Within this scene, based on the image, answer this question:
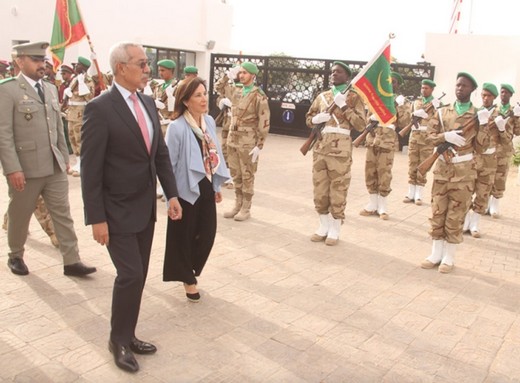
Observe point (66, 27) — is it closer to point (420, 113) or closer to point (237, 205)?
point (237, 205)

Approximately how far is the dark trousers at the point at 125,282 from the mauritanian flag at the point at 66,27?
4294 millimetres

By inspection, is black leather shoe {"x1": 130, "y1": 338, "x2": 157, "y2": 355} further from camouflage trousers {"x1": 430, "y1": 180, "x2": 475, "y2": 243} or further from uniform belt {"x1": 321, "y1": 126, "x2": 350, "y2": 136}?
uniform belt {"x1": 321, "y1": 126, "x2": 350, "y2": 136}

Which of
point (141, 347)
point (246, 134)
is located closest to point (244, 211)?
point (246, 134)

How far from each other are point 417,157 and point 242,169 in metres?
3.51

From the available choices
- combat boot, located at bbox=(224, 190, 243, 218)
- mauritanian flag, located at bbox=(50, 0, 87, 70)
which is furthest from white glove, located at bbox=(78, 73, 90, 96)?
combat boot, located at bbox=(224, 190, 243, 218)

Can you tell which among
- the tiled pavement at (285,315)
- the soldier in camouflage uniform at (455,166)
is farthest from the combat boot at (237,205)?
the soldier in camouflage uniform at (455,166)

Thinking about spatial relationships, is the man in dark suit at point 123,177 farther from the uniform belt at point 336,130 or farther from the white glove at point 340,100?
the uniform belt at point 336,130

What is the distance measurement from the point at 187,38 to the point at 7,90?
47.7 feet

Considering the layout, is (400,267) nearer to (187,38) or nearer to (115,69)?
(115,69)

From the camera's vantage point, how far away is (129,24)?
15.4 meters

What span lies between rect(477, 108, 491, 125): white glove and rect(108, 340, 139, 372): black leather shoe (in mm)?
4053

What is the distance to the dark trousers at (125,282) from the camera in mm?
3098

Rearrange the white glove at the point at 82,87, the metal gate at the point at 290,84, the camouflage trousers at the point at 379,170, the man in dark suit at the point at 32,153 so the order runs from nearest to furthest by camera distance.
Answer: the man in dark suit at the point at 32,153, the camouflage trousers at the point at 379,170, the white glove at the point at 82,87, the metal gate at the point at 290,84

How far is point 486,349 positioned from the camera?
12.3 ft
